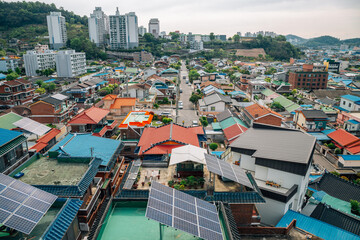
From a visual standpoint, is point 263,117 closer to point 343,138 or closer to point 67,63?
point 343,138

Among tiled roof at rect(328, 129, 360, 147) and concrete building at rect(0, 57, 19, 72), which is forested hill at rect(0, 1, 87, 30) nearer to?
concrete building at rect(0, 57, 19, 72)

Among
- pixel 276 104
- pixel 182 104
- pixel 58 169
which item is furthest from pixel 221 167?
pixel 182 104

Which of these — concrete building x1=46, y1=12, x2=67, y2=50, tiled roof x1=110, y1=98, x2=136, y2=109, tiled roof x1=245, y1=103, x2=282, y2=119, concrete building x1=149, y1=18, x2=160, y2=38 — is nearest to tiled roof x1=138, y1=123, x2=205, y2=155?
tiled roof x1=110, y1=98, x2=136, y2=109

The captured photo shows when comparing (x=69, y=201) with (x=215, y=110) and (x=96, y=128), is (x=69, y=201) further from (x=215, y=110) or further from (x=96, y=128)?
(x=215, y=110)

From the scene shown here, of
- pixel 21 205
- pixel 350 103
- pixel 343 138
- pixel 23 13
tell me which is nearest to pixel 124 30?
pixel 23 13

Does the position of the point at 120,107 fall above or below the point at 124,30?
below

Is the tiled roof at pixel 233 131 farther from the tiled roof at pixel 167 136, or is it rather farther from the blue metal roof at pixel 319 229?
the blue metal roof at pixel 319 229

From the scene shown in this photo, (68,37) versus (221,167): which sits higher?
(68,37)
